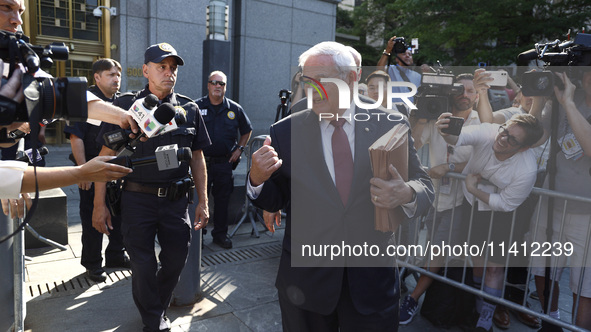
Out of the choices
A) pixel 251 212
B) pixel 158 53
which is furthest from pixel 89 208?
pixel 251 212

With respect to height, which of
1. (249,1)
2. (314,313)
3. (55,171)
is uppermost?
(249,1)

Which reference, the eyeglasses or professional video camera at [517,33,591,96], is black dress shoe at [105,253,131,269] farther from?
professional video camera at [517,33,591,96]

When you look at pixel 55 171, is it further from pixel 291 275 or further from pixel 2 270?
pixel 2 270

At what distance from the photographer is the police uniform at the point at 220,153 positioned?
5723 millimetres

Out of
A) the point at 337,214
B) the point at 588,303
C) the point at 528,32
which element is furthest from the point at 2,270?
the point at 528,32

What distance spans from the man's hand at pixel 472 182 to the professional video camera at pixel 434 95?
588 millimetres

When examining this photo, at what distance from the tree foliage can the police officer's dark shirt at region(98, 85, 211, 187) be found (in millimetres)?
15135

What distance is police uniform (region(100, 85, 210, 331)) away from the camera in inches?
133

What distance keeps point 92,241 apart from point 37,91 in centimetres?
300

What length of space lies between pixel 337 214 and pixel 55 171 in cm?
133

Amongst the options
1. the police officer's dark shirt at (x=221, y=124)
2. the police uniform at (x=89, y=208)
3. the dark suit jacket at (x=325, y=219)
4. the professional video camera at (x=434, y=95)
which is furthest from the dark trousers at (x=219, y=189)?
the dark suit jacket at (x=325, y=219)

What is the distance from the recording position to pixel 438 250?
404 centimetres

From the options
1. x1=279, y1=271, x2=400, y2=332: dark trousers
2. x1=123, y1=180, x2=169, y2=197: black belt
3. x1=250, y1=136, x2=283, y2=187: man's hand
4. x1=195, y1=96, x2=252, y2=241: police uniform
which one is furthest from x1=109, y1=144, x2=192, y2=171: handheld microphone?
x1=195, y1=96, x2=252, y2=241: police uniform

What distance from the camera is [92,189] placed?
4.67 metres
